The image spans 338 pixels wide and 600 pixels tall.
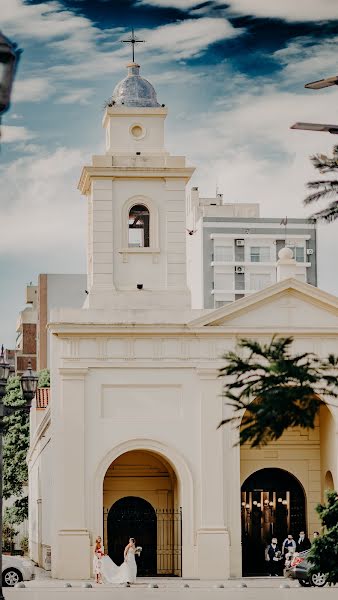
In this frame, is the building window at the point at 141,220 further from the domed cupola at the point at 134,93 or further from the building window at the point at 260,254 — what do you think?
the building window at the point at 260,254

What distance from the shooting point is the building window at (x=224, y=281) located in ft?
391

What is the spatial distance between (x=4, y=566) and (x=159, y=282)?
455 inches

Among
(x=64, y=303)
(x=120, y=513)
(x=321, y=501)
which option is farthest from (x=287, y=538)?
(x=64, y=303)

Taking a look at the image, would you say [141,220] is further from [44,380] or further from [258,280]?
[258,280]

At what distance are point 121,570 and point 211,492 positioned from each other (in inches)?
163

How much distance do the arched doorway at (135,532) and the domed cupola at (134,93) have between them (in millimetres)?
13589

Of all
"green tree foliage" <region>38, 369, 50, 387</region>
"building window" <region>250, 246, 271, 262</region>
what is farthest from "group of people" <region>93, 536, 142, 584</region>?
"building window" <region>250, 246, 271, 262</region>

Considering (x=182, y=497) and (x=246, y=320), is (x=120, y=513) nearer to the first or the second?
(x=182, y=497)

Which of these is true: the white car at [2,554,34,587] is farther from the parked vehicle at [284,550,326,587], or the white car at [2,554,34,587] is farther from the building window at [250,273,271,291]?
the building window at [250,273,271,291]

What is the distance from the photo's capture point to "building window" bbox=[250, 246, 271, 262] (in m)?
120

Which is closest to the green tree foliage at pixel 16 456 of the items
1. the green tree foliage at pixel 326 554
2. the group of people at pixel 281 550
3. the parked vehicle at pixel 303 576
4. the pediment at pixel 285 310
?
the group of people at pixel 281 550

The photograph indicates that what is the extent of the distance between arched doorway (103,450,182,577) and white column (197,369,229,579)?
46.8 inches

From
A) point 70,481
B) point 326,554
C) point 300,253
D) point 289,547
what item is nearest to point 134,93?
point 70,481

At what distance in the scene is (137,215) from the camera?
48438 millimetres
